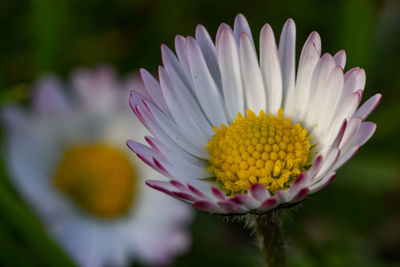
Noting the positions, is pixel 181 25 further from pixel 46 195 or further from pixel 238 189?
pixel 238 189

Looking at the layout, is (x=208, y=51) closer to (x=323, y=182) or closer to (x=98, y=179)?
(x=323, y=182)

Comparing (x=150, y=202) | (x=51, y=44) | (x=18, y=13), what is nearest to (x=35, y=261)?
(x=150, y=202)

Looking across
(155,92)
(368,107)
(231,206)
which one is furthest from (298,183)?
(155,92)

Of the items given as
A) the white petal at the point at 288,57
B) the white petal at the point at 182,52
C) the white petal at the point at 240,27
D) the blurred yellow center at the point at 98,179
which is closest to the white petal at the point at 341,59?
the white petal at the point at 288,57

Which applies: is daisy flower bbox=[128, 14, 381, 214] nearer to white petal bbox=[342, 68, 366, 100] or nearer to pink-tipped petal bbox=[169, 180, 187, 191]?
white petal bbox=[342, 68, 366, 100]

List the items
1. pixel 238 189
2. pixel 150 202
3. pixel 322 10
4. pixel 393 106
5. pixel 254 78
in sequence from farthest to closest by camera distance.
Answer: pixel 322 10 < pixel 393 106 < pixel 150 202 < pixel 254 78 < pixel 238 189

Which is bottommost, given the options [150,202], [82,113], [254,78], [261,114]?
[150,202]

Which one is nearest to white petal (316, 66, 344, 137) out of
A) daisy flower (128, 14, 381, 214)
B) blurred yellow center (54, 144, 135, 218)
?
daisy flower (128, 14, 381, 214)
